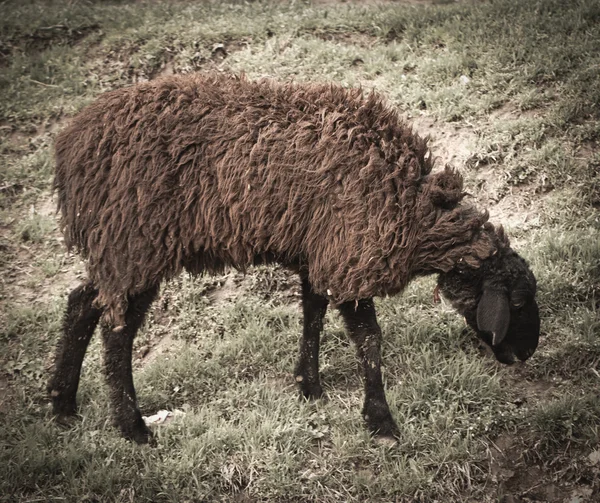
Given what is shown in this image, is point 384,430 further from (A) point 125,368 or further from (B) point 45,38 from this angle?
(B) point 45,38

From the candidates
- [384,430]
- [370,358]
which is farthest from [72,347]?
[384,430]

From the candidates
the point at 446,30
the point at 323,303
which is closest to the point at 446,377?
the point at 323,303

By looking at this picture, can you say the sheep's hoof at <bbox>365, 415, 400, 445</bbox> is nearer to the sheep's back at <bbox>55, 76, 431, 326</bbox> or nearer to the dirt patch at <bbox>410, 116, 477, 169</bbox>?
the sheep's back at <bbox>55, 76, 431, 326</bbox>

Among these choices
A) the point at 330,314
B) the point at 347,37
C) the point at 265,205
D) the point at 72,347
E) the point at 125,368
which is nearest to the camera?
the point at 265,205

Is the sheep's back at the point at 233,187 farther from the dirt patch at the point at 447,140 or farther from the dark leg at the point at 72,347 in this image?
the dirt patch at the point at 447,140

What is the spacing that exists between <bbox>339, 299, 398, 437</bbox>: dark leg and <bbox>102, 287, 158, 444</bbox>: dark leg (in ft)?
4.62

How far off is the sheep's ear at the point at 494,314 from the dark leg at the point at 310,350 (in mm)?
Answer: 1171

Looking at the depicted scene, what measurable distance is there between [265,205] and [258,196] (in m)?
0.08

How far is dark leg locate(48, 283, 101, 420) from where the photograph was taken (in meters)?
4.85

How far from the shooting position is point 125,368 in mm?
4715

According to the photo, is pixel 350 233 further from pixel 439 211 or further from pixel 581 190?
pixel 581 190

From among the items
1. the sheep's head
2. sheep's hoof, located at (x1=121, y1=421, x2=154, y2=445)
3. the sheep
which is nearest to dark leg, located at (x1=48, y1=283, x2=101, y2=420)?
the sheep

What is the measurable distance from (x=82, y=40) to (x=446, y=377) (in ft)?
20.8

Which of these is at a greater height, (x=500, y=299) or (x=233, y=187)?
(x=233, y=187)
